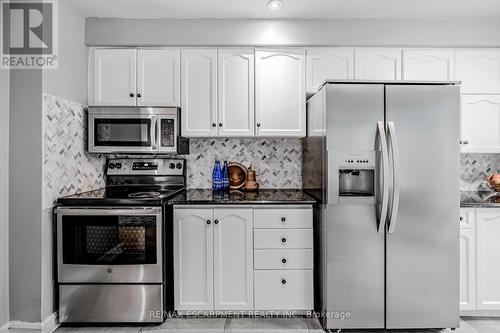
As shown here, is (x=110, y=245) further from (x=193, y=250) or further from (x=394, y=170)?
(x=394, y=170)

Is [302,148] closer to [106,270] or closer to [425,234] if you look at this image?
[425,234]

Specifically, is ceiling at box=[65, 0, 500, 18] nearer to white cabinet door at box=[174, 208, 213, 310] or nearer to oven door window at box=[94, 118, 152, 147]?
oven door window at box=[94, 118, 152, 147]

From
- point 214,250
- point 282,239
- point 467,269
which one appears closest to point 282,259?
point 282,239

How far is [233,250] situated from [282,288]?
0.45m

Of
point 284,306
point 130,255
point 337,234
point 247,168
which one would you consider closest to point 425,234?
point 337,234

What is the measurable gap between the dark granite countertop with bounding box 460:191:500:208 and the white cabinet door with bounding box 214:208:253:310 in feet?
5.22

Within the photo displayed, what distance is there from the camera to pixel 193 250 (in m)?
2.47

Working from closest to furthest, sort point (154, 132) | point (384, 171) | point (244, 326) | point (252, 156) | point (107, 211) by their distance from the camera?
point (384, 171) → point (107, 211) → point (244, 326) → point (154, 132) → point (252, 156)

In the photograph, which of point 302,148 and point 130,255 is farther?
point 302,148

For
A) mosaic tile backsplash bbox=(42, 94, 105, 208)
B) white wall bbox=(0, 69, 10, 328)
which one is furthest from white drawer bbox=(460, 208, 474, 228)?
white wall bbox=(0, 69, 10, 328)

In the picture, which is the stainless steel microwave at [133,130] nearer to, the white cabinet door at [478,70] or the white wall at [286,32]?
the white wall at [286,32]

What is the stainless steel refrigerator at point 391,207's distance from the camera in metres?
2.22

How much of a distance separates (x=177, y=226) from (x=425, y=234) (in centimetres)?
171

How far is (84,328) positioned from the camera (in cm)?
240
